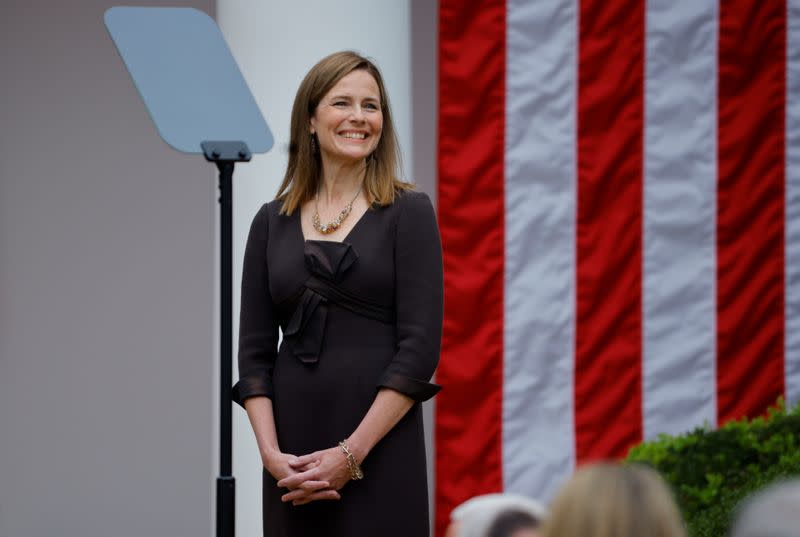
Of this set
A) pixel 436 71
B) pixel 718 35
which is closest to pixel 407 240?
pixel 436 71

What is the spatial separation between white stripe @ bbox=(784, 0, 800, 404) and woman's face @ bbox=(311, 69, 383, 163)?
2.77m

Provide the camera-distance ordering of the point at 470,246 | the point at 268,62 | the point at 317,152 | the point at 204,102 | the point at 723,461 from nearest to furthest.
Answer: the point at 204,102 < the point at 317,152 < the point at 723,461 < the point at 268,62 < the point at 470,246

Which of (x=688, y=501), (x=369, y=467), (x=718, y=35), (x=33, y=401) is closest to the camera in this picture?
(x=369, y=467)

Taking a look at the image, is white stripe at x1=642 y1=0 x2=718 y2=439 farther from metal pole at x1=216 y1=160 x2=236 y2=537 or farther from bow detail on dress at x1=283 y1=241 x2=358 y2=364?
metal pole at x1=216 y1=160 x2=236 y2=537

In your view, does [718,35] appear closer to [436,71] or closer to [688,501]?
[436,71]

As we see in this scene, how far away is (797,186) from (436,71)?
1.54 meters

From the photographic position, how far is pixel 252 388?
8.36 feet

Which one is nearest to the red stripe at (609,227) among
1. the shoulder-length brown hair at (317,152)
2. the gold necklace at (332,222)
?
the shoulder-length brown hair at (317,152)

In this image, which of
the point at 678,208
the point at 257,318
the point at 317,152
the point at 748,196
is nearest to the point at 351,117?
the point at 317,152

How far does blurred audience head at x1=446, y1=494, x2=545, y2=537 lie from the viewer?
1.33m

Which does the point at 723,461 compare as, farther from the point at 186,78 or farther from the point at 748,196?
the point at 186,78

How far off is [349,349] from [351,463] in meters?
0.24

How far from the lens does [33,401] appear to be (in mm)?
4449

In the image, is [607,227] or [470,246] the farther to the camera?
[607,227]
